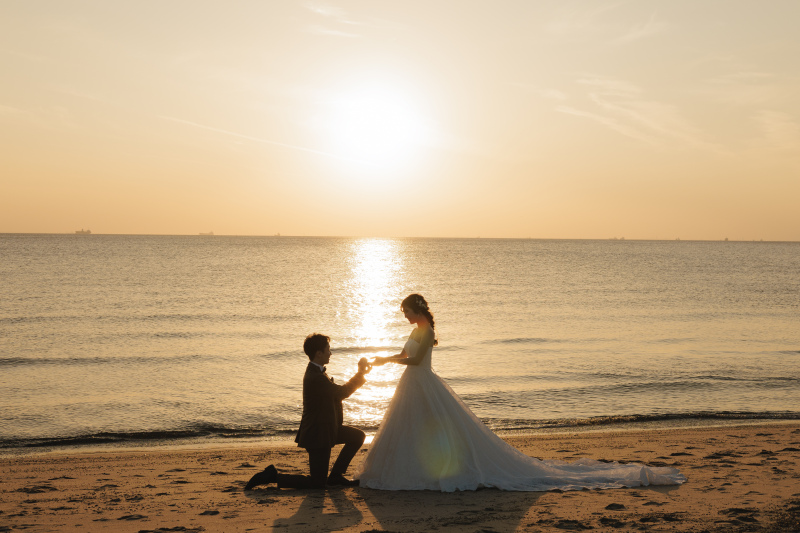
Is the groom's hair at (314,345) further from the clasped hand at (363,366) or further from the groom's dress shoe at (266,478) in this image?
the groom's dress shoe at (266,478)

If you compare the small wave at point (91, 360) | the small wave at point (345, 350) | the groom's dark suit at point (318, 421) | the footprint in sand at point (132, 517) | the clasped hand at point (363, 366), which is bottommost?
the small wave at point (91, 360)

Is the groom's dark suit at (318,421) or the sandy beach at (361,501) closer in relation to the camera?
the sandy beach at (361,501)

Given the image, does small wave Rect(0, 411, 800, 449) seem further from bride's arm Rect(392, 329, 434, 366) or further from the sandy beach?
bride's arm Rect(392, 329, 434, 366)

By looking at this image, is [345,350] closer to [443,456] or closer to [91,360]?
[91,360]

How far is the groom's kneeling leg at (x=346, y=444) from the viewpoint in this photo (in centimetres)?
883

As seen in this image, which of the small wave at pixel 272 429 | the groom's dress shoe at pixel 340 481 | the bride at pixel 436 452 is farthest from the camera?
the small wave at pixel 272 429

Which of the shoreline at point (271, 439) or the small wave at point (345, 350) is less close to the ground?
the small wave at point (345, 350)

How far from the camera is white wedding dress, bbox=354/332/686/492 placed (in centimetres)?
823

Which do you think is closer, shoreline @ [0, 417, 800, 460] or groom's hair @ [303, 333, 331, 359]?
groom's hair @ [303, 333, 331, 359]

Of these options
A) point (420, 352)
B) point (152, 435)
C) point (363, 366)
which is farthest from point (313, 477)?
point (152, 435)

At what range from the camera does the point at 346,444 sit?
905cm

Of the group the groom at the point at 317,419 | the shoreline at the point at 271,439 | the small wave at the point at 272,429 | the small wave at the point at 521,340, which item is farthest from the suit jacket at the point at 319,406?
the small wave at the point at 521,340

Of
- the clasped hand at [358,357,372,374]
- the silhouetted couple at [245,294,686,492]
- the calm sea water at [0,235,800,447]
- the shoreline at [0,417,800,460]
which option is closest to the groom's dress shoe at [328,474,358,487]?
the silhouetted couple at [245,294,686,492]

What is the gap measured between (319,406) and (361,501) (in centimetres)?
131
